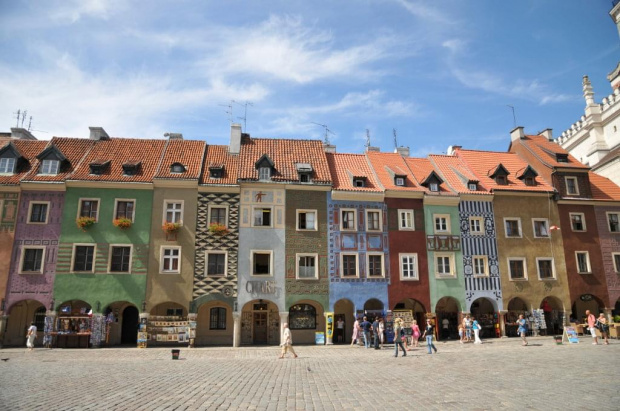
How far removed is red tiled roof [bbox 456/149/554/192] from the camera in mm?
33812

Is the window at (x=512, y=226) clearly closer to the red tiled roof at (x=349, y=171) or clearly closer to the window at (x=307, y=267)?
the red tiled roof at (x=349, y=171)

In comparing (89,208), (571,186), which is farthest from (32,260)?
(571,186)

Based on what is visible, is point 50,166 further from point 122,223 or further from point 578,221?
Answer: point 578,221

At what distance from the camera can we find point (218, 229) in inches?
1149

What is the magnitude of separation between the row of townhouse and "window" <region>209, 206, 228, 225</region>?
0.31 ft

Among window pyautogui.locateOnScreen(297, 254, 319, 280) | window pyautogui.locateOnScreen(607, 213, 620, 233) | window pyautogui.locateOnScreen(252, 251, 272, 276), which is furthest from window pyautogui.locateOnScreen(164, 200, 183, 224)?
window pyautogui.locateOnScreen(607, 213, 620, 233)

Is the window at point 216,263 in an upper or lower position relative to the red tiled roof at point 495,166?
lower

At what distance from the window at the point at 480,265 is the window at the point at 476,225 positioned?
1.84 meters

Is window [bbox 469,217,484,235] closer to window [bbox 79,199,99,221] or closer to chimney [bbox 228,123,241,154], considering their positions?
chimney [bbox 228,123,241,154]

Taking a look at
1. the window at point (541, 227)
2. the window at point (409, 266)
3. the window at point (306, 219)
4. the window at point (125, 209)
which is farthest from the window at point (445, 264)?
the window at point (125, 209)

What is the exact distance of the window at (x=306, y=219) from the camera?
30.7m

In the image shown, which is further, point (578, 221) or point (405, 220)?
point (578, 221)

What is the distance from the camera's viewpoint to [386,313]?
2994 cm

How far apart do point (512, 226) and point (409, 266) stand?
8.93 meters
